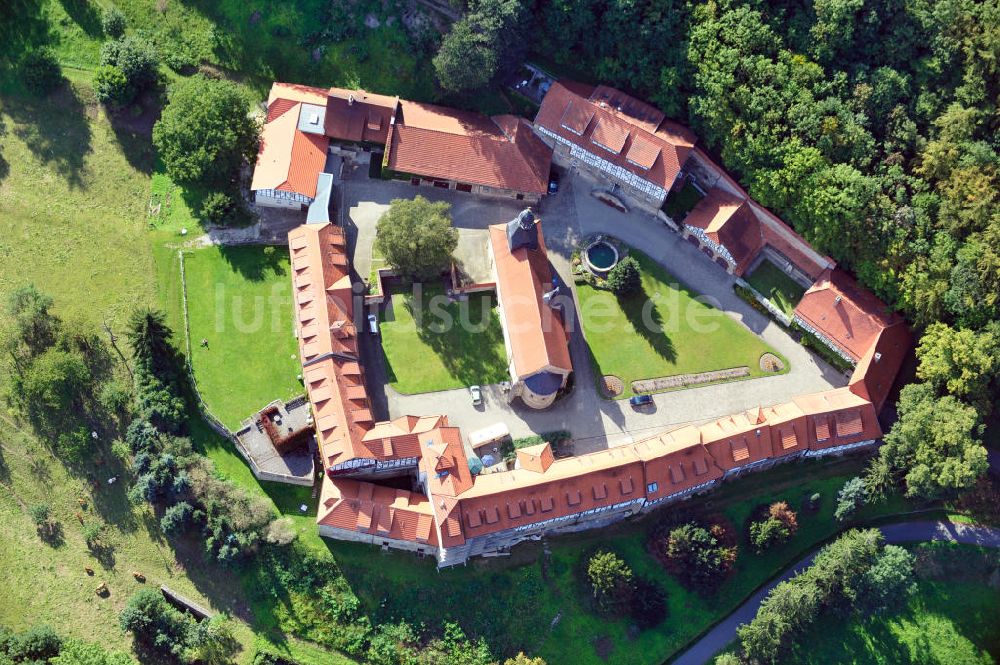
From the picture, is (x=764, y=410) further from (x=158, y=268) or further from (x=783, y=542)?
(x=158, y=268)

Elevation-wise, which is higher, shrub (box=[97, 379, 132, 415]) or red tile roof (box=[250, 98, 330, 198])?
red tile roof (box=[250, 98, 330, 198])

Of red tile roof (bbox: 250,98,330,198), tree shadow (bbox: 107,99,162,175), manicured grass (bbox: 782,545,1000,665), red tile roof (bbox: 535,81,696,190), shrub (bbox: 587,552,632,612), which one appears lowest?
shrub (bbox: 587,552,632,612)

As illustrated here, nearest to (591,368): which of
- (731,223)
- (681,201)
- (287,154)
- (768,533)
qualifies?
(731,223)

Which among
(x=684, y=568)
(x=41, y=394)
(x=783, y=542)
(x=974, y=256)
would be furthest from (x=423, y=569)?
(x=974, y=256)

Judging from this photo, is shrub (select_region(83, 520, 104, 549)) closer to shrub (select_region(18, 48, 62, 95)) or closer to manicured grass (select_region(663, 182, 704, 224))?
shrub (select_region(18, 48, 62, 95))

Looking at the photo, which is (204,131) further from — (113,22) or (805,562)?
(805,562)

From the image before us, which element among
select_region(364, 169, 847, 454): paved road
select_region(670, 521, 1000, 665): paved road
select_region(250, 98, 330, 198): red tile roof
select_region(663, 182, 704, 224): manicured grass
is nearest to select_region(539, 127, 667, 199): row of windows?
select_region(663, 182, 704, 224): manicured grass
